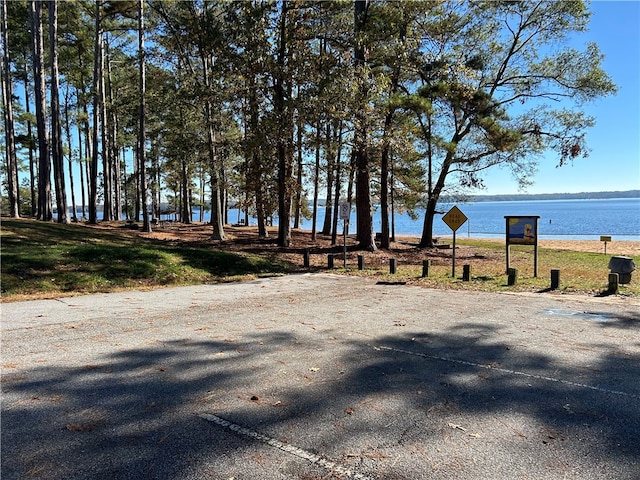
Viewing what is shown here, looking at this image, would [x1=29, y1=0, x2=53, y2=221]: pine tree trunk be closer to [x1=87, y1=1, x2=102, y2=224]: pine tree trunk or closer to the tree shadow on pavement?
[x1=87, y1=1, x2=102, y2=224]: pine tree trunk

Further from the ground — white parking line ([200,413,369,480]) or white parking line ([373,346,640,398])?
white parking line ([200,413,369,480])

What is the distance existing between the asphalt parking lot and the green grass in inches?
77.9

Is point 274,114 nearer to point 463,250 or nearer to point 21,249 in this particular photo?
point 21,249

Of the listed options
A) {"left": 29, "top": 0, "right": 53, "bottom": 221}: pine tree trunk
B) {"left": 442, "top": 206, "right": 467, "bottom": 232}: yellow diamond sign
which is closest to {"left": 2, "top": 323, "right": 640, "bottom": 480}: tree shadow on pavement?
{"left": 442, "top": 206, "right": 467, "bottom": 232}: yellow diamond sign

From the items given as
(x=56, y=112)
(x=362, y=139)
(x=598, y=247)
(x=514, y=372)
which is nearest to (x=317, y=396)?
(x=514, y=372)

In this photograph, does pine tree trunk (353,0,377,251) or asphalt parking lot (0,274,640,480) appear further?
pine tree trunk (353,0,377,251)

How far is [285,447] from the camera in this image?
8.63 ft

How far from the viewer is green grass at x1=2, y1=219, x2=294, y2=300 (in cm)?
836

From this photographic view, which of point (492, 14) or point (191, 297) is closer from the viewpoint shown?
point (191, 297)

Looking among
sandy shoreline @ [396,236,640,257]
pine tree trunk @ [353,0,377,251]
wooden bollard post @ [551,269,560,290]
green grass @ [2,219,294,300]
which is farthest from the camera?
sandy shoreline @ [396,236,640,257]

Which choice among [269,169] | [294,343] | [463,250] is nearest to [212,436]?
[294,343]

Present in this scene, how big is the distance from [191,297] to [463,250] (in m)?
15.3

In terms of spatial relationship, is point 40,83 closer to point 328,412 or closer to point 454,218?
point 454,218

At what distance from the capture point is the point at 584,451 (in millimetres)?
2625
